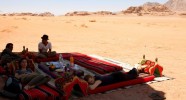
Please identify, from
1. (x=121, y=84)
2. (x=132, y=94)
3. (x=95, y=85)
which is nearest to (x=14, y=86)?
(x=95, y=85)

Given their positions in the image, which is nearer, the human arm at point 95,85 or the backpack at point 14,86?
the backpack at point 14,86

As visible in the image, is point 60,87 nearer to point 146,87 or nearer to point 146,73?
point 146,87

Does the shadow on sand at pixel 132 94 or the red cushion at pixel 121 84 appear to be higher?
the red cushion at pixel 121 84

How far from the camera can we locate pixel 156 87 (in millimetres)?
8945

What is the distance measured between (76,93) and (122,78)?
67.2 inches

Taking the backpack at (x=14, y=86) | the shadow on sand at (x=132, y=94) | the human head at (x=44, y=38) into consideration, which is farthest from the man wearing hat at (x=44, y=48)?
the shadow on sand at (x=132, y=94)

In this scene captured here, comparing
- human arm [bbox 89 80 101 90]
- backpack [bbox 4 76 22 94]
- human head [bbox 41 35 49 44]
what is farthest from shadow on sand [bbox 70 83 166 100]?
human head [bbox 41 35 49 44]

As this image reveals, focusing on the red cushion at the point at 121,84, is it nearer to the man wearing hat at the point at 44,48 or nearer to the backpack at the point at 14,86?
the backpack at the point at 14,86

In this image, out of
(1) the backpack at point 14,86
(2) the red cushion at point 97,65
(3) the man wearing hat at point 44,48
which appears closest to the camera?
(1) the backpack at point 14,86

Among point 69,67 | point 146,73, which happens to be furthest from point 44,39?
point 146,73

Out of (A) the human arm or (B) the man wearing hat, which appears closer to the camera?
(A) the human arm

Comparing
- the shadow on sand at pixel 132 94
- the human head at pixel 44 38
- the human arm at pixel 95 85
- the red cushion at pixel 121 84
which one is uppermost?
the human head at pixel 44 38

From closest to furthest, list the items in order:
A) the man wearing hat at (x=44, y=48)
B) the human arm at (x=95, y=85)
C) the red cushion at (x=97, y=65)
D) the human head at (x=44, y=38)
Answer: the human arm at (x=95, y=85) < the red cushion at (x=97, y=65) < the human head at (x=44, y=38) < the man wearing hat at (x=44, y=48)

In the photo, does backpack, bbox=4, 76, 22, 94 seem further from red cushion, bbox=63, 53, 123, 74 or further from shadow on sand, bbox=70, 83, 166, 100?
red cushion, bbox=63, 53, 123, 74
